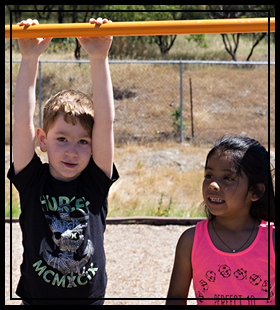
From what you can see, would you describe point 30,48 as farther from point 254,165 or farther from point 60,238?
point 254,165

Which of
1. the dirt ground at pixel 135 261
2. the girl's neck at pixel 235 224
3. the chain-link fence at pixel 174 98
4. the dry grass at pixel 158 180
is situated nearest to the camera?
the girl's neck at pixel 235 224

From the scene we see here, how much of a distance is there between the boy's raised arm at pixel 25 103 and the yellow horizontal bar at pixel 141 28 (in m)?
0.08

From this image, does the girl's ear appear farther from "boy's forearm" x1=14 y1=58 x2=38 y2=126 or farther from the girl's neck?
"boy's forearm" x1=14 y1=58 x2=38 y2=126

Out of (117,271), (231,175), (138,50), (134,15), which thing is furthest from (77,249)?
(138,50)

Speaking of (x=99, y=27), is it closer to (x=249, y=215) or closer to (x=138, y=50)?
(x=249, y=215)

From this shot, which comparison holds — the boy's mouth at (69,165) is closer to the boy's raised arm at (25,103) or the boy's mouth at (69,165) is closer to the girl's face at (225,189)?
the boy's raised arm at (25,103)

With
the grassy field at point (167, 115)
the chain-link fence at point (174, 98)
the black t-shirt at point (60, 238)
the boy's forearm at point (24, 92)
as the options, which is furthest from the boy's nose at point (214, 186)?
the chain-link fence at point (174, 98)

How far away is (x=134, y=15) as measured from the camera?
13391 millimetres

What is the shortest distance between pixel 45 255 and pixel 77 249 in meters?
0.14

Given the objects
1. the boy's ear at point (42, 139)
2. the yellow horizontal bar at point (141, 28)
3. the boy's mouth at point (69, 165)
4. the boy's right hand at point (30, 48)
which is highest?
the yellow horizontal bar at point (141, 28)

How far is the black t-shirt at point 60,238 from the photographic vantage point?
177 cm

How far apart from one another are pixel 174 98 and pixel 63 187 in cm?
1091

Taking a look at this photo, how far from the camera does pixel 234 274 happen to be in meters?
1.61

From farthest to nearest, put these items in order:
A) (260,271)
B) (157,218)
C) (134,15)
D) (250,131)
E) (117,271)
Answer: (134,15) < (250,131) < (157,218) < (117,271) < (260,271)
